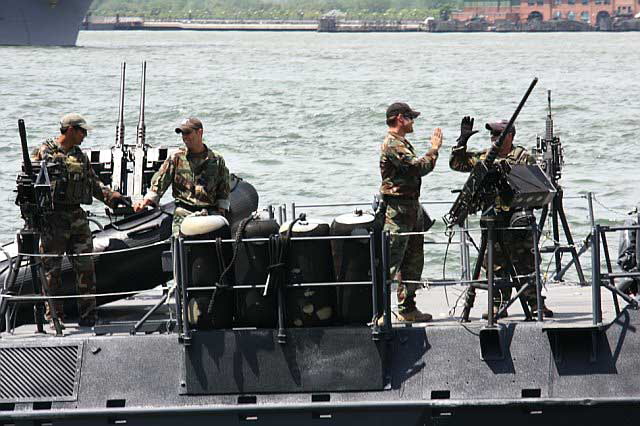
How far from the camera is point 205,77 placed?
52.3 m

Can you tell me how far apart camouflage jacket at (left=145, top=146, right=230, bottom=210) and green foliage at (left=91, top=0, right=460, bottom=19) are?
123880mm

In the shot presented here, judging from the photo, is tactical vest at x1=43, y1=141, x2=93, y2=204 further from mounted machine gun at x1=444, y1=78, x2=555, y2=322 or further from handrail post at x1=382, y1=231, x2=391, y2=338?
mounted machine gun at x1=444, y1=78, x2=555, y2=322

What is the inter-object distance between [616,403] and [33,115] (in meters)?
30.5

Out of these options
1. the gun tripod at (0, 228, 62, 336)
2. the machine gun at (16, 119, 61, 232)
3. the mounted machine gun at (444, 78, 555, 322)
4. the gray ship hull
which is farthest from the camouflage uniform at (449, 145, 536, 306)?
the gray ship hull

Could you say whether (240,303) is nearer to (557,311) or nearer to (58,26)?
(557,311)

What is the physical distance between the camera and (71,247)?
31.6ft

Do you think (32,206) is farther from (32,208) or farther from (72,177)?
(72,177)

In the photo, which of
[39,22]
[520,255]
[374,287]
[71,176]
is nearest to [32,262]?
[71,176]

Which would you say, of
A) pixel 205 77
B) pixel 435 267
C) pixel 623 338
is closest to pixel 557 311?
pixel 623 338

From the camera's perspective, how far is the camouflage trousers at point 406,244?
9.32m

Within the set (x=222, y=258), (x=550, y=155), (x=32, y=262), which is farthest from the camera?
(x=550, y=155)

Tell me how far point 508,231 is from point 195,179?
2.21 m

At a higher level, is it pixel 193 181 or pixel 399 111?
pixel 399 111

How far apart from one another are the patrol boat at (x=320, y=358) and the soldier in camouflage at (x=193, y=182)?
783 mm
